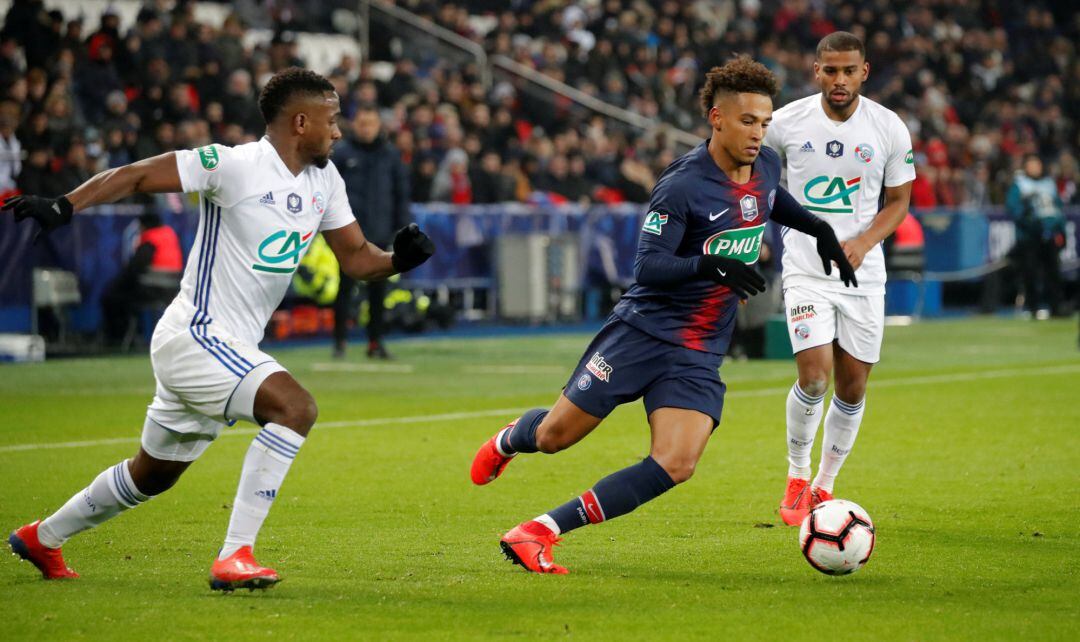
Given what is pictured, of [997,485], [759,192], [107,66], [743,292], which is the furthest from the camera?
[107,66]

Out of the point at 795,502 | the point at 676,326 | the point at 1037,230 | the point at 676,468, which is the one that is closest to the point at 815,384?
the point at 795,502

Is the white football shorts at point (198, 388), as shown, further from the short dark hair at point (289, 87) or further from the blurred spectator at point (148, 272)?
the blurred spectator at point (148, 272)

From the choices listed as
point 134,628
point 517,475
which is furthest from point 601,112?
point 134,628

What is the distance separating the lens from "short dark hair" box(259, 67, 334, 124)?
6598mm

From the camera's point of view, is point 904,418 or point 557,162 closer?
point 904,418

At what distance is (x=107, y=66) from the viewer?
20969mm

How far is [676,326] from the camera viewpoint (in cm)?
686

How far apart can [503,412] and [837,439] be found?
4.93m

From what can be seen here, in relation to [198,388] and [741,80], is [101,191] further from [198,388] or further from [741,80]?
[741,80]

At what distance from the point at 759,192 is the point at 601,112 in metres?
21.1

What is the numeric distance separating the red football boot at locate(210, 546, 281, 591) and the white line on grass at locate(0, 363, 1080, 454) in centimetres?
505

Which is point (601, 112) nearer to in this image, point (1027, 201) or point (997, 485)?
point (1027, 201)

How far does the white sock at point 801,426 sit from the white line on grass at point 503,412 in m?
4.47

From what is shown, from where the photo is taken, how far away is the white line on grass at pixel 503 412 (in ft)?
36.4
